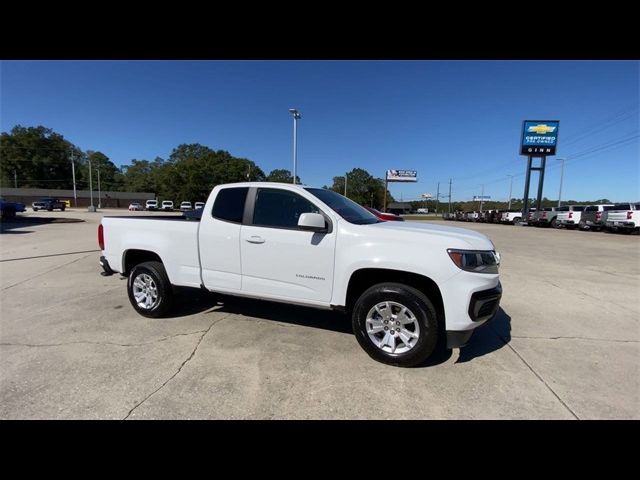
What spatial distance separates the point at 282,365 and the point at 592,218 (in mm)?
29659

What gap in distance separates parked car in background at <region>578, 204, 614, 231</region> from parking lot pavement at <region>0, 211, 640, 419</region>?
23396 millimetres

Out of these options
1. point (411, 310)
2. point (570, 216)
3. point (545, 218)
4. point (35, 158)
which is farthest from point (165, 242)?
point (35, 158)

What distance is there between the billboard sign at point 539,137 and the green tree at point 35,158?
99845 millimetres

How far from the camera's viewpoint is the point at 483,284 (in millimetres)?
3025

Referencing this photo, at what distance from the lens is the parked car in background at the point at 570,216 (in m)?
26.0

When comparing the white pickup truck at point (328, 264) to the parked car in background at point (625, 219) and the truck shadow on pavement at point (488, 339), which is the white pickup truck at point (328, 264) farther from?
the parked car in background at point (625, 219)

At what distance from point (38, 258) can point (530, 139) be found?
159ft

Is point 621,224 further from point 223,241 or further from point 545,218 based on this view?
point 223,241

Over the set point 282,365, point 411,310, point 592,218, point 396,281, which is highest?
point 592,218

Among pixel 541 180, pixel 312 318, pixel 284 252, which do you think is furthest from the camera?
pixel 541 180

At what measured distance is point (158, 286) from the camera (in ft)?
14.2
